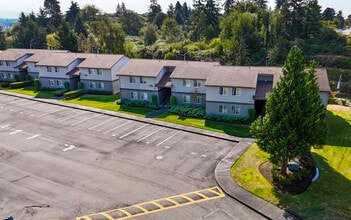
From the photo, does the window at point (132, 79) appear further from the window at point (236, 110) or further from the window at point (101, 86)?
the window at point (236, 110)

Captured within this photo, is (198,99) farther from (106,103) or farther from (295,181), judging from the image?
(295,181)

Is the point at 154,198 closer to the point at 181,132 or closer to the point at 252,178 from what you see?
the point at 252,178

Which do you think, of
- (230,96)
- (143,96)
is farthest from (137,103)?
(230,96)

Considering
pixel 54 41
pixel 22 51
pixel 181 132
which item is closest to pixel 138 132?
pixel 181 132

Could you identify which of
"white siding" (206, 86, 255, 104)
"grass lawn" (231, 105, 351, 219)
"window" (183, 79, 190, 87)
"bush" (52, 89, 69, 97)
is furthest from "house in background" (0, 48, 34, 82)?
"grass lawn" (231, 105, 351, 219)

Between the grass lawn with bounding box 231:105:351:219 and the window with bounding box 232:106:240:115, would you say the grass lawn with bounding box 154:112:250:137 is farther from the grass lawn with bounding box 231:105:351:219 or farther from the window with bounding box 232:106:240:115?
the grass lawn with bounding box 231:105:351:219

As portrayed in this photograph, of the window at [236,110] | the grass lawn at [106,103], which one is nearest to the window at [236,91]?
the window at [236,110]
